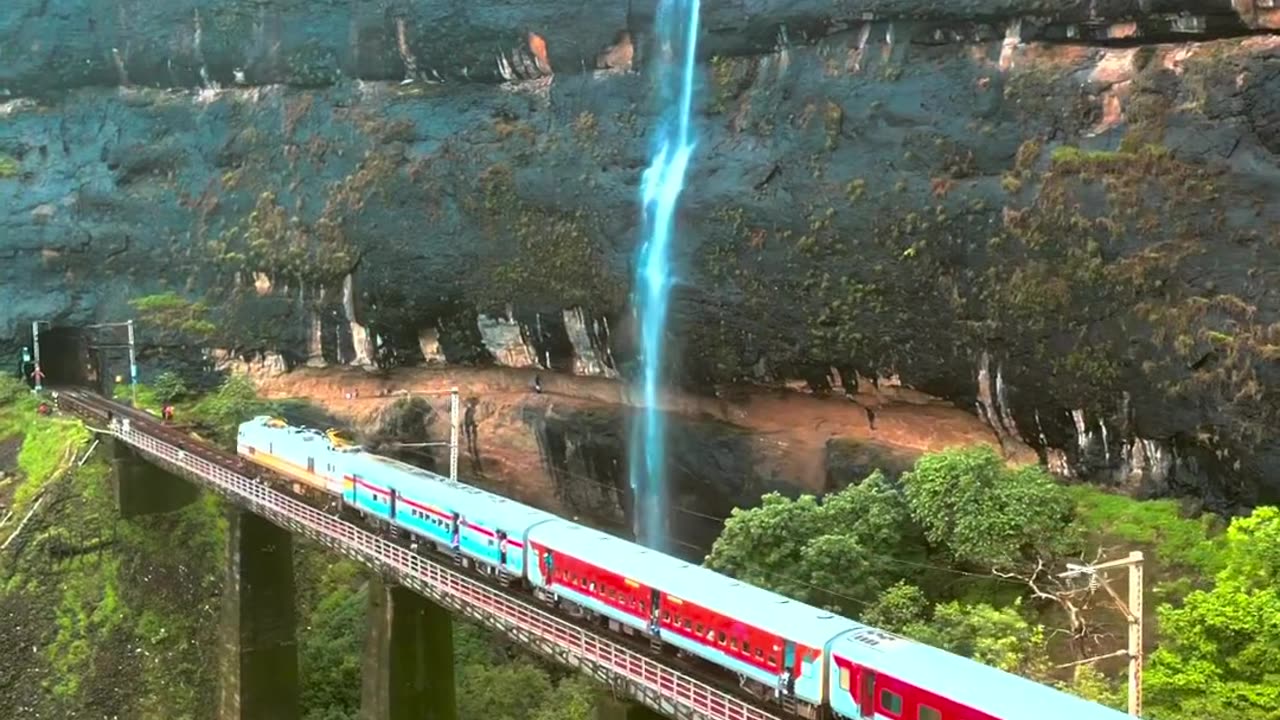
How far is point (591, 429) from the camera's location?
3244 cm

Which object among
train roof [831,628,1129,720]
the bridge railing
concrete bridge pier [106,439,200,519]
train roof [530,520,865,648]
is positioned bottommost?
concrete bridge pier [106,439,200,519]

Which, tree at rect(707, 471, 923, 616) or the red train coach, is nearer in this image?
the red train coach

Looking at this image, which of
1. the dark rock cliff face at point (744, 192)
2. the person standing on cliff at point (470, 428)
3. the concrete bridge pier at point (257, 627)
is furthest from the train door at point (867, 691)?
the person standing on cliff at point (470, 428)

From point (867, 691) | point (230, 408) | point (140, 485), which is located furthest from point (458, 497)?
point (230, 408)

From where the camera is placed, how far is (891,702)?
12.4 m

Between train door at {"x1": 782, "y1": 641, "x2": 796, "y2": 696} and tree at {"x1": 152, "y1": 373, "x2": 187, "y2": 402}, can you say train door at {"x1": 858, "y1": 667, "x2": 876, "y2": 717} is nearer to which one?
train door at {"x1": 782, "y1": 641, "x2": 796, "y2": 696}

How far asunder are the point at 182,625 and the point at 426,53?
20.4m

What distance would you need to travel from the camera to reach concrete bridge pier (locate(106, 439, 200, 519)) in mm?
27016

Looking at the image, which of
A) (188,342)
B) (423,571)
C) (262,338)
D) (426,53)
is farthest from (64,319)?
(423,571)

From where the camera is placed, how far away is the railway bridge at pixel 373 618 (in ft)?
48.1

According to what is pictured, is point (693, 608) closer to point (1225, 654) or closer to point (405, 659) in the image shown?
point (405, 659)

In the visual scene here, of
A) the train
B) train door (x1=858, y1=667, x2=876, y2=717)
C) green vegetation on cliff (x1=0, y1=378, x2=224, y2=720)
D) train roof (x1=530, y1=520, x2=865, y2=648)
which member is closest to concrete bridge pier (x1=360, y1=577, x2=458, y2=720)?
the train

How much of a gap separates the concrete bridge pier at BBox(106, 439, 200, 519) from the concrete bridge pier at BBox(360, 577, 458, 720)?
422 inches

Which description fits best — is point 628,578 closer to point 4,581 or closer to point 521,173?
point 4,581
